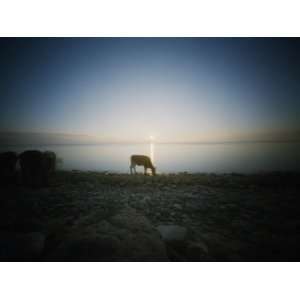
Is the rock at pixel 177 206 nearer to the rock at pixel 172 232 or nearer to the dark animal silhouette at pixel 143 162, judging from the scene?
the rock at pixel 172 232

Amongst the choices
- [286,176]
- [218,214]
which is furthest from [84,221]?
[286,176]

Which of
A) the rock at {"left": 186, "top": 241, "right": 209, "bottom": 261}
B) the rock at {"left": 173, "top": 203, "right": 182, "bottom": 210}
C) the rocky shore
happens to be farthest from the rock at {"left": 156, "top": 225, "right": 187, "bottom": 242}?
the rock at {"left": 173, "top": 203, "right": 182, "bottom": 210}

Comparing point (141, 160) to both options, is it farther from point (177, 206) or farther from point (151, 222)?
point (151, 222)

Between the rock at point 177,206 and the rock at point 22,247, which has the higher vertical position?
the rock at point 177,206

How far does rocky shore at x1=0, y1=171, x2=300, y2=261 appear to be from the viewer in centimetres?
340

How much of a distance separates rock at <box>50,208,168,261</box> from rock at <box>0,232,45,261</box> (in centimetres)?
39

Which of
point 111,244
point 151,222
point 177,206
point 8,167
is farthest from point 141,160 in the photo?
point 111,244

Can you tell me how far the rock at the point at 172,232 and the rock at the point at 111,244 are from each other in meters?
0.15

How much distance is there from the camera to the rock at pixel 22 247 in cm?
336

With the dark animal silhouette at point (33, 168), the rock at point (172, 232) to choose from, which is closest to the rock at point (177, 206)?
the rock at point (172, 232)

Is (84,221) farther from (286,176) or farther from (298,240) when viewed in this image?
(286,176)

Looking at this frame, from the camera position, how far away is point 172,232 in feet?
12.2

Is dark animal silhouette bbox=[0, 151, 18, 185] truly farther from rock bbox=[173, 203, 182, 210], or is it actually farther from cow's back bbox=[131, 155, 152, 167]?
rock bbox=[173, 203, 182, 210]

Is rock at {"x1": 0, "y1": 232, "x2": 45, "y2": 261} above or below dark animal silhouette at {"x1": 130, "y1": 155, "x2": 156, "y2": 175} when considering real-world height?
below
